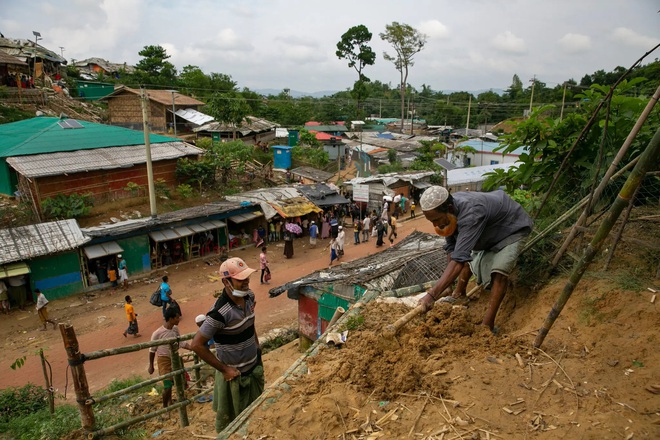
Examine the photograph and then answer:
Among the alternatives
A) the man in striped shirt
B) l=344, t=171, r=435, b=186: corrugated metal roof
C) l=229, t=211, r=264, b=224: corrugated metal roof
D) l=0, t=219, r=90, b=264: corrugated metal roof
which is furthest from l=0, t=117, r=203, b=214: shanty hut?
the man in striped shirt

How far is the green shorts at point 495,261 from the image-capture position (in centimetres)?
418

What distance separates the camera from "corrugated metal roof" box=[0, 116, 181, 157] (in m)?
19.3

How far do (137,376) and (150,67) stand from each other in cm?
4315

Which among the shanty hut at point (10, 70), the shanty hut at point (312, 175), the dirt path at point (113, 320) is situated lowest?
the dirt path at point (113, 320)

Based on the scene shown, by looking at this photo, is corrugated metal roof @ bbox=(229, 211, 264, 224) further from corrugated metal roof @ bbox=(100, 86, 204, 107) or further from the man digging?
corrugated metal roof @ bbox=(100, 86, 204, 107)

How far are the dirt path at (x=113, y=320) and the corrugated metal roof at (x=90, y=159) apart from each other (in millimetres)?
6420

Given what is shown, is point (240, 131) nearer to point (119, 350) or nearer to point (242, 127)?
point (242, 127)

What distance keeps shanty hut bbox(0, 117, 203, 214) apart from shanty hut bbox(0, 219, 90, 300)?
12.3ft

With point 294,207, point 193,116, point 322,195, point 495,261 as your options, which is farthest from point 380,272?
point 193,116

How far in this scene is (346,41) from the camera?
167 ft

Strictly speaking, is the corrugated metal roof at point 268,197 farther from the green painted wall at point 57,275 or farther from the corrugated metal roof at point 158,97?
the corrugated metal roof at point 158,97

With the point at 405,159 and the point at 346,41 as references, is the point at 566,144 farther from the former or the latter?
the point at 346,41

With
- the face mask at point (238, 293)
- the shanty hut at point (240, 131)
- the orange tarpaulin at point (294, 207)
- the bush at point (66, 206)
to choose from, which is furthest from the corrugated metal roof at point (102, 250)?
the shanty hut at point (240, 131)

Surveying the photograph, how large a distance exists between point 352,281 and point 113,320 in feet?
28.9
